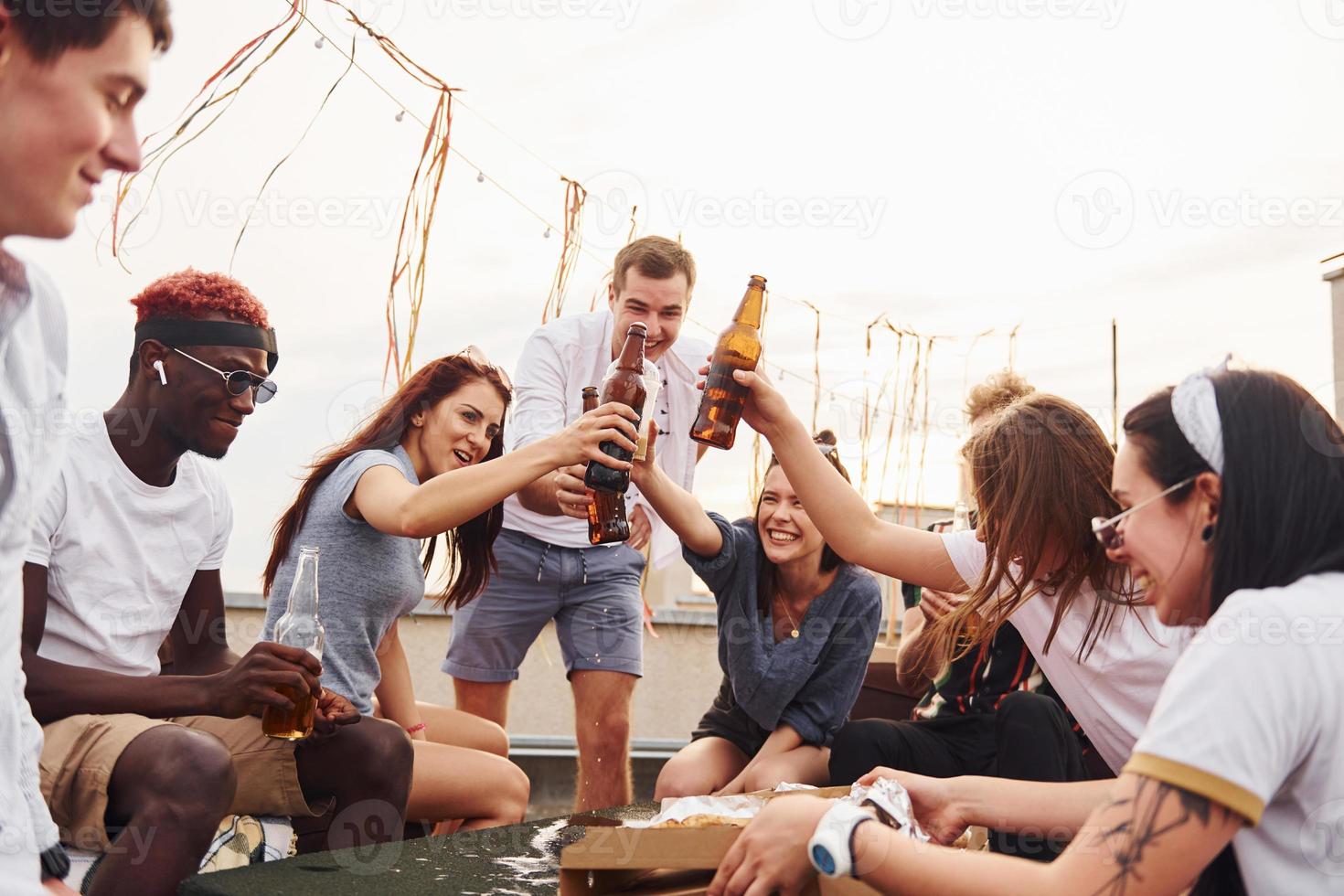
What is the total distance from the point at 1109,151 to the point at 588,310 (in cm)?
200

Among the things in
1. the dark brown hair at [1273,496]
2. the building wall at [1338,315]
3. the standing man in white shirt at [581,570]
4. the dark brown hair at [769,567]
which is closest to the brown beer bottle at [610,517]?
the standing man in white shirt at [581,570]

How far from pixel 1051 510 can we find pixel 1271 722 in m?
1.00

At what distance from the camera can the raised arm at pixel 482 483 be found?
2.40 m

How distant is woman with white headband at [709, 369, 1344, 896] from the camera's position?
1069mm

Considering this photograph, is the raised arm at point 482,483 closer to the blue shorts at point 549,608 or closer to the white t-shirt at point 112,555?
the white t-shirt at point 112,555

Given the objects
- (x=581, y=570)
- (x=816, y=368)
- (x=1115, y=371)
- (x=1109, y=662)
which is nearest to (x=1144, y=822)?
(x=1109, y=662)

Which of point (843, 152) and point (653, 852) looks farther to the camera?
point (843, 152)

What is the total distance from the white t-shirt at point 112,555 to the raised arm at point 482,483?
0.40 m

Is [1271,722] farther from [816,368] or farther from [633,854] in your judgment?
[816,368]

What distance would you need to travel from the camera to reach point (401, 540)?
263 cm

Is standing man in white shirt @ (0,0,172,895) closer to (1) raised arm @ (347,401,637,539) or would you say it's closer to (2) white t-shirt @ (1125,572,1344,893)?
(2) white t-shirt @ (1125,572,1344,893)

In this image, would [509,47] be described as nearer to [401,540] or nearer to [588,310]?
[588,310]

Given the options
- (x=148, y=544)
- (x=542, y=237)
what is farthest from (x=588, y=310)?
(x=148, y=544)

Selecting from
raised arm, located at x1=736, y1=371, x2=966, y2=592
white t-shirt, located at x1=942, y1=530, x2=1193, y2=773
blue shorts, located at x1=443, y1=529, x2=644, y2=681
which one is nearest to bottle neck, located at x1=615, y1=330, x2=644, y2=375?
raised arm, located at x1=736, y1=371, x2=966, y2=592
